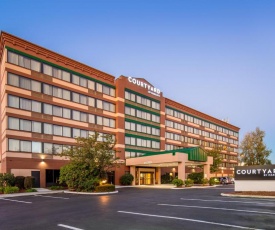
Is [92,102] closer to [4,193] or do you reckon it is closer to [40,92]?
[40,92]

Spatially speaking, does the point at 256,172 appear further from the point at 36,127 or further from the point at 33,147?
the point at 36,127

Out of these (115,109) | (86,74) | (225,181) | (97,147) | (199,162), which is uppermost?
(86,74)

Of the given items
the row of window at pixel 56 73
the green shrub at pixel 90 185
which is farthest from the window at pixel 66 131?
the green shrub at pixel 90 185

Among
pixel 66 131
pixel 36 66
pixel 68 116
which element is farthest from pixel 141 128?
pixel 36 66

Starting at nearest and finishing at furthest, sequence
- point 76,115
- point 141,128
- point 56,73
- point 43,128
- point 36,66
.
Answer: point 36,66
point 43,128
point 56,73
point 76,115
point 141,128

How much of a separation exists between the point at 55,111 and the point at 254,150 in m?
49.5

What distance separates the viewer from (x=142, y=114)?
60219 millimetres

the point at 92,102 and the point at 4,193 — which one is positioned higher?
the point at 92,102

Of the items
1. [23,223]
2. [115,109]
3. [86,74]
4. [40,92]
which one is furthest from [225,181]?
[23,223]

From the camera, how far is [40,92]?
41406 mm

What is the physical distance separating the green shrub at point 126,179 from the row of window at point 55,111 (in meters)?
9.42

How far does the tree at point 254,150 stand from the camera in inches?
2734

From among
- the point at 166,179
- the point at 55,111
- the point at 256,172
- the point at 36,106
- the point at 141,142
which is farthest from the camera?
the point at 166,179

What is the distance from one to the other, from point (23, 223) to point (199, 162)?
39.8m
